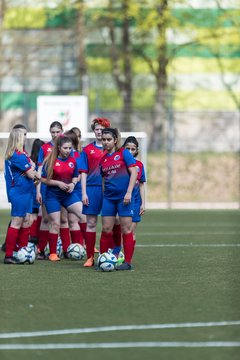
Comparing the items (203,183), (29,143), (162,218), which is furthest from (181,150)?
(162,218)

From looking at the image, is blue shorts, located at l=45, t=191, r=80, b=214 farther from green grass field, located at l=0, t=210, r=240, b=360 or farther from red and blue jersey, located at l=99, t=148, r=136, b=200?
red and blue jersey, located at l=99, t=148, r=136, b=200

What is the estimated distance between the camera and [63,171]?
563 inches

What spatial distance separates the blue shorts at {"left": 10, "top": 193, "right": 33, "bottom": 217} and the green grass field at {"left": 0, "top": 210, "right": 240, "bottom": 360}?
66cm

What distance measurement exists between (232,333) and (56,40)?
34.1 m

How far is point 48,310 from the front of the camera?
31.7 feet

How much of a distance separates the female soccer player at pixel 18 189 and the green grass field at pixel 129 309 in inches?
14.0

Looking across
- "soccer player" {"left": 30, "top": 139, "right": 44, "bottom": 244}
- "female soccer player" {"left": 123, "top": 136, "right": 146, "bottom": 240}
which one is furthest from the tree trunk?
"female soccer player" {"left": 123, "top": 136, "right": 146, "bottom": 240}

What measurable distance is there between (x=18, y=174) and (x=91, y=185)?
0.88m

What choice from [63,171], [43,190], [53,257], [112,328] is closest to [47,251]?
[53,257]

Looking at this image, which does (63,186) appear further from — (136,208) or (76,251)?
(136,208)

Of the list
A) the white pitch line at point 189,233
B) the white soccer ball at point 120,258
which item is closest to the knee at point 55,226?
the white soccer ball at point 120,258

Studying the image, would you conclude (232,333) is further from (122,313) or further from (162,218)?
(162,218)

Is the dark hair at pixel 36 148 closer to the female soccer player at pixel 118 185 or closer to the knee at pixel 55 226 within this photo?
the knee at pixel 55 226

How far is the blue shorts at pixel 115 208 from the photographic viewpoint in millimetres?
12961
